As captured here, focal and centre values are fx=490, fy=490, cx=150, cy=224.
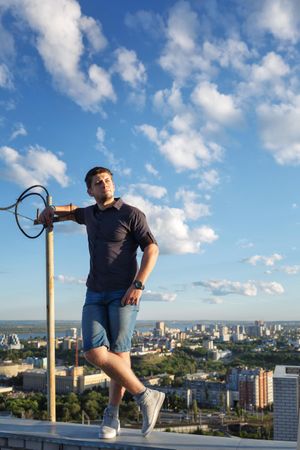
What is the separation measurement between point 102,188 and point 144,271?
30cm

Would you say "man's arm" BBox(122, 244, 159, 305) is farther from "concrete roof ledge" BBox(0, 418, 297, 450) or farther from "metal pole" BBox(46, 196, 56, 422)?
"metal pole" BBox(46, 196, 56, 422)

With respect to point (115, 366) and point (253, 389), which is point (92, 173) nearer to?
point (115, 366)

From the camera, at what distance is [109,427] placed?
1452mm

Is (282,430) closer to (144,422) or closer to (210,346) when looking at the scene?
(144,422)

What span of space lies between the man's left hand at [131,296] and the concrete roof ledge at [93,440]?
0.39 metres

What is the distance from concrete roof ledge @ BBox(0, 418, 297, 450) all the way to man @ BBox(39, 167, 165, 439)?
5cm

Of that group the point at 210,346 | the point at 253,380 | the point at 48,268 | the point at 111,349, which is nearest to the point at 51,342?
the point at 48,268

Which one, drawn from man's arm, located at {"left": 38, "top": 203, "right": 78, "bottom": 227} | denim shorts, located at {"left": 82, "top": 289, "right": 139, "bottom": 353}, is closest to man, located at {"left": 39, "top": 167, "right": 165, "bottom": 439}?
denim shorts, located at {"left": 82, "top": 289, "right": 139, "bottom": 353}

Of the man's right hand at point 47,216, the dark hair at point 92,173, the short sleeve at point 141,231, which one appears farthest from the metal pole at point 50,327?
the short sleeve at point 141,231

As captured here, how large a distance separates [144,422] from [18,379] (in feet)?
77.7

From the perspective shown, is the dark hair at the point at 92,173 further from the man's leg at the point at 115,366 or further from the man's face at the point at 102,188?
the man's leg at the point at 115,366

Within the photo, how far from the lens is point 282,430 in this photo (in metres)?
6.79

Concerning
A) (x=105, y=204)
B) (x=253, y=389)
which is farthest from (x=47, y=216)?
(x=253, y=389)

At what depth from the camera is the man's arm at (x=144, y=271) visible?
1428mm
